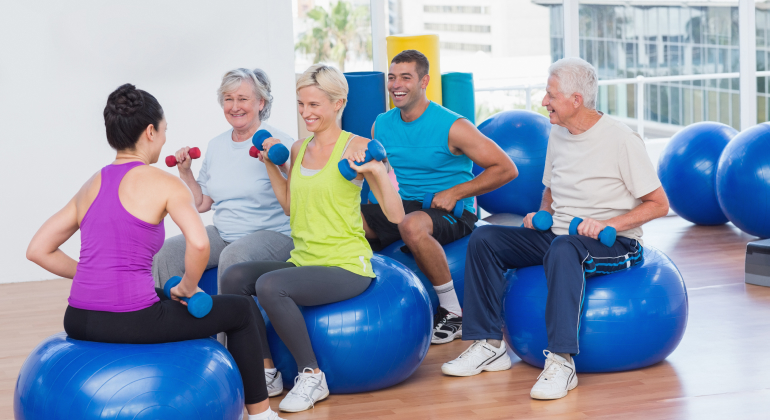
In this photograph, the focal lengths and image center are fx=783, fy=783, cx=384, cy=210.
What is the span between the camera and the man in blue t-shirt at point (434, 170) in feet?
10.6

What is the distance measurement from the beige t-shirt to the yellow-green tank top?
0.77 meters

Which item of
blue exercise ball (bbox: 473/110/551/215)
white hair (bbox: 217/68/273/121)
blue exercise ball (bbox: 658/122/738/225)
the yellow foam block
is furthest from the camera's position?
blue exercise ball (bbox: 658/122/738/225)

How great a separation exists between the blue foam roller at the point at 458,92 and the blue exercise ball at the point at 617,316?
70.6 inches

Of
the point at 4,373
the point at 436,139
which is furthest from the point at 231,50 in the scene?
the point at 4,373

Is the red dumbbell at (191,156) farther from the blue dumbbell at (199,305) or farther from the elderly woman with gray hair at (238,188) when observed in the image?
the blue dumbbell at (199,305)

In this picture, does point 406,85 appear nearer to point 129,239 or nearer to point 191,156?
point 191,156

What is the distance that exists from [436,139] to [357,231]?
0.81 meters

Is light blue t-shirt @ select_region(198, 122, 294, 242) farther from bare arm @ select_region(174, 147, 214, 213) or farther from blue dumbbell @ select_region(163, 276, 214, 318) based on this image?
blue dumbbell @ select_region(163, 276, 214, 318)

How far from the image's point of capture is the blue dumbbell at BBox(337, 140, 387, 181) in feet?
8.07

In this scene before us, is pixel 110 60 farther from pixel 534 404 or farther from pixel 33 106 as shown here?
pixel 534 404

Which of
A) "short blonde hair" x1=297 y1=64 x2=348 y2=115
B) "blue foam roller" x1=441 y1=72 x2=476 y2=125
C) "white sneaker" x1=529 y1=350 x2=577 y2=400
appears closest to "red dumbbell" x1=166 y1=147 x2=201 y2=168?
"short blonde hair" x1=297 y1=64 x2=348 y2=115

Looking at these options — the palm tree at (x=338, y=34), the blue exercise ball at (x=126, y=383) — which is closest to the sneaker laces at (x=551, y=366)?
the blue exercise ball at (x=126, y=383)

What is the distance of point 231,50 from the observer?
16.3 feet

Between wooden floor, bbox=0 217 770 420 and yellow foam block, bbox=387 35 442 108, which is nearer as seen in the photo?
wooden floor, bbox=0 217 770 420
